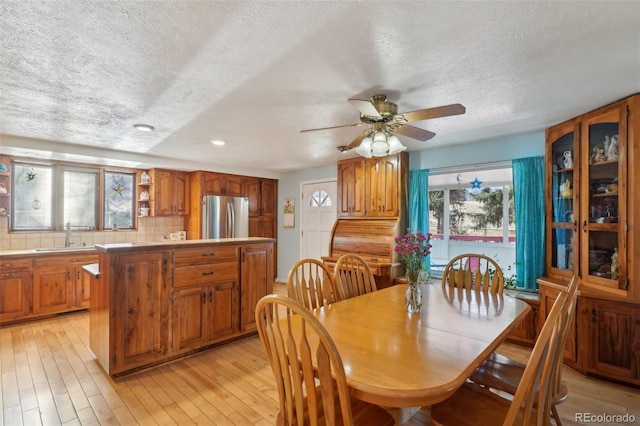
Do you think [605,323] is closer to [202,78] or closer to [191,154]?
[202,78]

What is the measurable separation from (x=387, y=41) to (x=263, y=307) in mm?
1424

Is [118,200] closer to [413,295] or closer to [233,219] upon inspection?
[233,219]

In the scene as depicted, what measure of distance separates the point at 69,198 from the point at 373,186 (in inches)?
177

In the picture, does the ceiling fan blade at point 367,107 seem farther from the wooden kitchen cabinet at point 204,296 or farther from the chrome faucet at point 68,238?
the chrome faucet at point 68,238

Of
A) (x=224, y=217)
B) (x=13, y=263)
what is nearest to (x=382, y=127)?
(x=224, y=217)

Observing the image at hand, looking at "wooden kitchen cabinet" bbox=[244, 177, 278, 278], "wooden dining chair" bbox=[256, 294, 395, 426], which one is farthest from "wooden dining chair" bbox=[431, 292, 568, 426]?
"wooden kitchen cabinet" bbox=[244, 177, 278, 278]

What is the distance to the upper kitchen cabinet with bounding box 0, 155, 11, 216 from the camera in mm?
4020

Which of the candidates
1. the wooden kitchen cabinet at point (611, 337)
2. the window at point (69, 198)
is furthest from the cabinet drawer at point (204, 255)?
the wooden kitchen cabinet at point (611, 337)

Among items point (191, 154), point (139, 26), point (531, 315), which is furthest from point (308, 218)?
point (139, 26)

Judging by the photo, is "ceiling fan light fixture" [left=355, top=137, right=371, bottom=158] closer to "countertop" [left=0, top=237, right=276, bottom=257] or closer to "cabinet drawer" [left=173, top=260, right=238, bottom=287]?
"countertop" [left=0, top=237, right=276, bottom=257]

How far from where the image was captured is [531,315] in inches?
123

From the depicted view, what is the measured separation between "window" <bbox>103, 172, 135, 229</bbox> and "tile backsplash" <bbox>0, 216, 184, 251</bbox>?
5.9 inches

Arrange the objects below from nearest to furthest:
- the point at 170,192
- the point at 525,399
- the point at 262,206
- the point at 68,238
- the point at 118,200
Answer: the point at 525,399
the point at 68,238
the point at 118,200
the point at 170,192
the point at 262,206

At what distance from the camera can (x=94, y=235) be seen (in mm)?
4789
